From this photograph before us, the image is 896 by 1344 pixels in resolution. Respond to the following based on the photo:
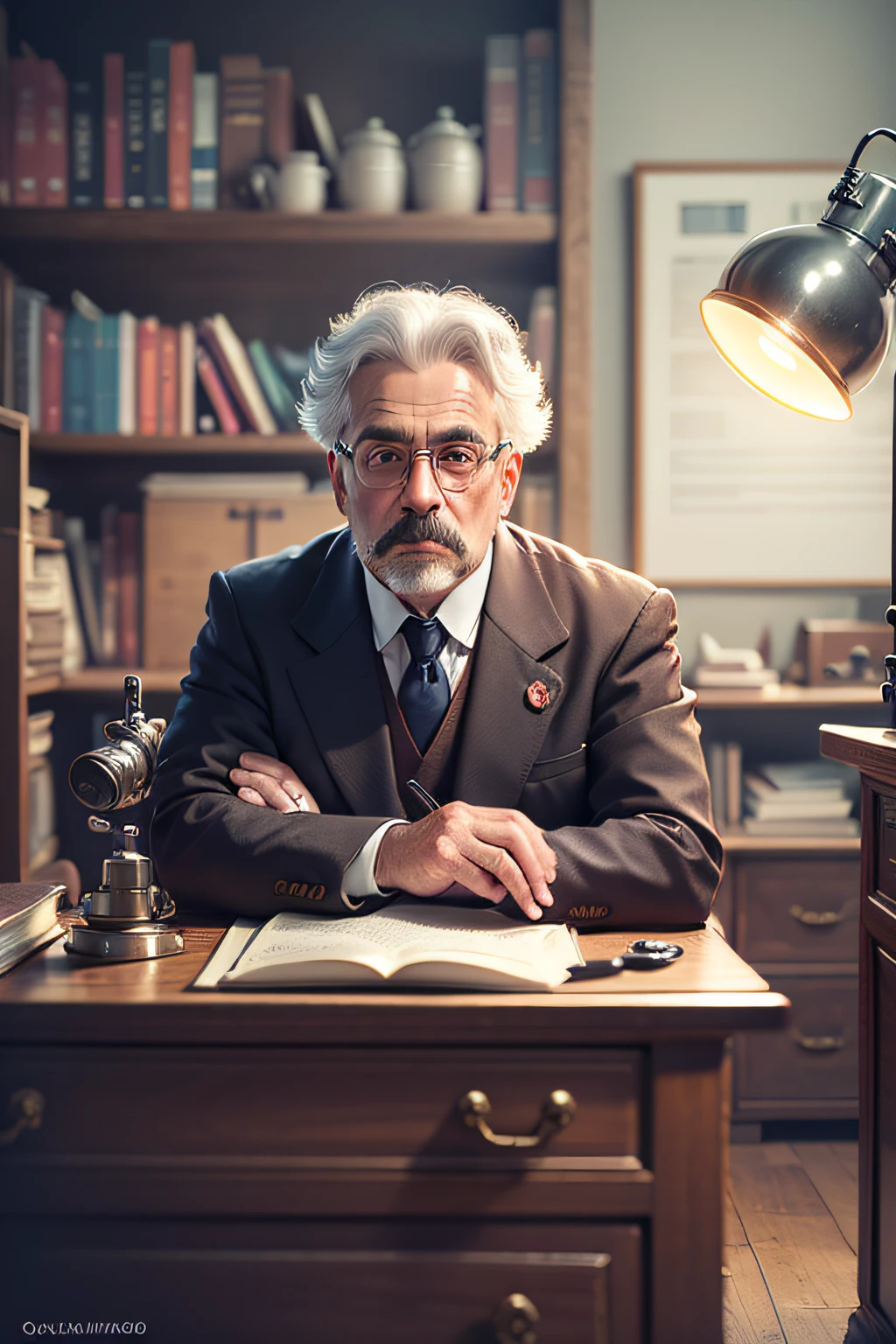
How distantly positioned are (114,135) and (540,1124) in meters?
2.47

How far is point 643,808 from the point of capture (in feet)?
4.39

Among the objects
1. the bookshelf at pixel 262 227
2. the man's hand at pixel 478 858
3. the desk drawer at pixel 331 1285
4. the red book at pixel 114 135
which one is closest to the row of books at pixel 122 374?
the bookshelf at pixel 262 227

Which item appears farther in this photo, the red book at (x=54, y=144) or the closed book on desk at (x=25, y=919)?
the red book at (x=54, y=144)

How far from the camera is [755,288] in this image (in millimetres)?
1400

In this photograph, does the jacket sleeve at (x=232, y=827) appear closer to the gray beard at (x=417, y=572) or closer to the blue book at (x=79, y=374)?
the gray beard at (x=417, y=572)

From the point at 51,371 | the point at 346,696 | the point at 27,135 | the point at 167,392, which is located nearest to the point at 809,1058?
the point at 346,696

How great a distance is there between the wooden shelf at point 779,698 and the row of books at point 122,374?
1180 millimetres

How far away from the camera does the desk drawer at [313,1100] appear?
942 millimetres

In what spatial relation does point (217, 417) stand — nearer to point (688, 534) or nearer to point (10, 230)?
point (10, 230)

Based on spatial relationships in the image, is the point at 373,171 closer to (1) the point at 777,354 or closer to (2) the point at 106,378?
(2) the point at 106,378

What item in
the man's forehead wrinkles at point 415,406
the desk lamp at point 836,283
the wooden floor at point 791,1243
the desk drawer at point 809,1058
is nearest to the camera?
the desk lamp at point 836,283

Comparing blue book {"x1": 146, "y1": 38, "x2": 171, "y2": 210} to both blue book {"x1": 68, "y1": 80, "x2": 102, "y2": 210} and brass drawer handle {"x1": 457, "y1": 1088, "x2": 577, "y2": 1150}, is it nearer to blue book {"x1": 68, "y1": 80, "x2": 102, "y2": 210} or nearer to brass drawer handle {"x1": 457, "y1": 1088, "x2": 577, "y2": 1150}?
blue book {"x1": 68, "y1": 80, "x2": 102, "y2": 210}

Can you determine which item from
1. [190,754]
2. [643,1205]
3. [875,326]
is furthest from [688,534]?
[643,1205]

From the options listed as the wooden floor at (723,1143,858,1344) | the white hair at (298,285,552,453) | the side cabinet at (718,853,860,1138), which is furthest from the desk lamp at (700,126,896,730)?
the side cabinet at (718,853,860,1138)
